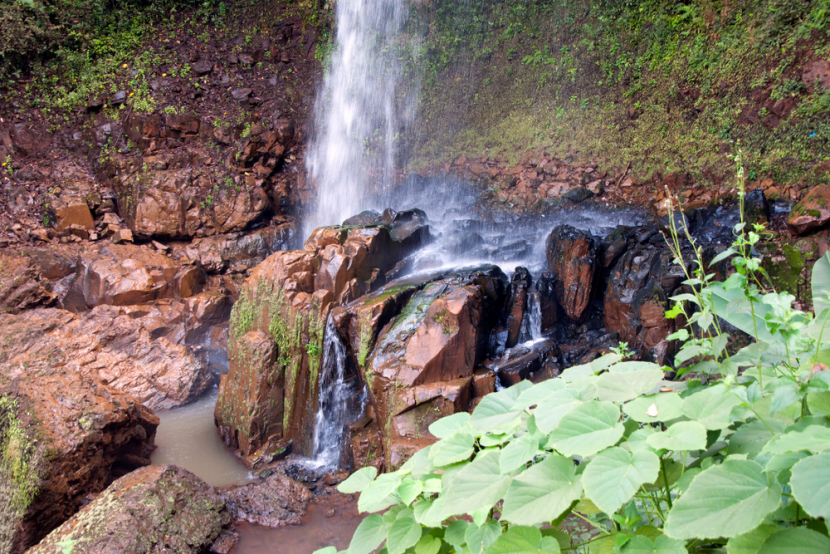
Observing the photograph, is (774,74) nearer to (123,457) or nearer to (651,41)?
(651,41)

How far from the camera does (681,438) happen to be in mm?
744

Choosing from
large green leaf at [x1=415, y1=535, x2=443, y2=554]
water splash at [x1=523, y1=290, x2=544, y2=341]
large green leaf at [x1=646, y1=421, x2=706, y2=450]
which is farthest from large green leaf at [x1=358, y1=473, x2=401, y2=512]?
water splash at [x1=523, y1=290, x2=544, y2=341]

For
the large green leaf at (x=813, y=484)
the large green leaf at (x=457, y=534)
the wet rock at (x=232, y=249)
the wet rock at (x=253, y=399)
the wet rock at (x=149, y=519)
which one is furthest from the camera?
the wet rock at (x=232, y=249)

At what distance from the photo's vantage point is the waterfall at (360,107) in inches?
512

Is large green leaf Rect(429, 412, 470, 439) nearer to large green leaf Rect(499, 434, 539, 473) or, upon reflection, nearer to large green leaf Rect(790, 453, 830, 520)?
large green leaf Rect(499, 434, 539, 473)

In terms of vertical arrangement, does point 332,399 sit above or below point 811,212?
below

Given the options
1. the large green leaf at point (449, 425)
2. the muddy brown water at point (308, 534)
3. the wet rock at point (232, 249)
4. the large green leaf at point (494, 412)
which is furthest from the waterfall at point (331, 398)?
the large green leaf at point (494, 412)

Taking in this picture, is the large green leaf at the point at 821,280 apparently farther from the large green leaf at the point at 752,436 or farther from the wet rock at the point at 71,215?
the wet rock at the point at 71,215

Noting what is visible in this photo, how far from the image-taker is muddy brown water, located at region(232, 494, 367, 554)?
429 cm

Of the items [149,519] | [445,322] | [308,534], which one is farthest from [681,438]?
[445,322]

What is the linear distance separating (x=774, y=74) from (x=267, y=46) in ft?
42.4

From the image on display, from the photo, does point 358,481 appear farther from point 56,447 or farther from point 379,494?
point 56,447

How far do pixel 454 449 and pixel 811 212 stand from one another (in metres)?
7.69

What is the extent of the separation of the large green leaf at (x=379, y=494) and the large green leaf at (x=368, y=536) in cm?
3
